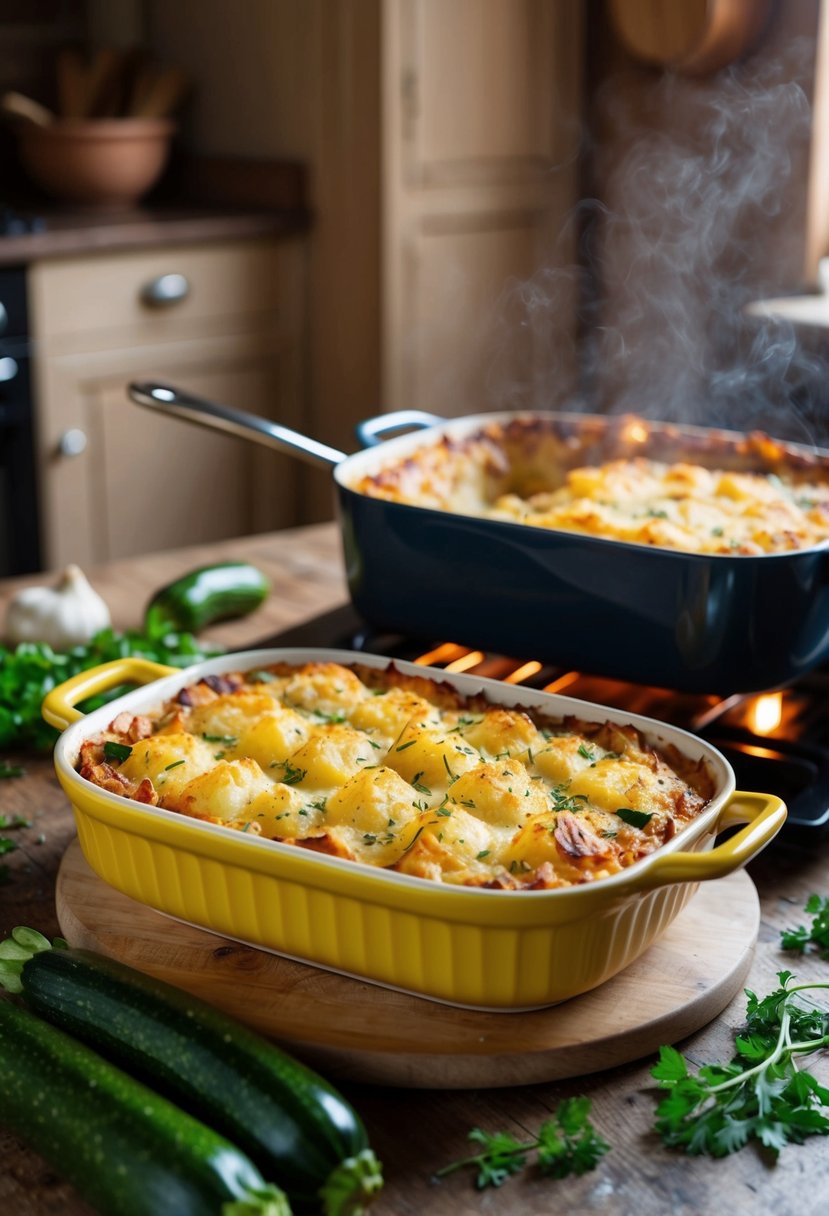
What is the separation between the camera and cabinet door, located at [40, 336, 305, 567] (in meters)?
3.27

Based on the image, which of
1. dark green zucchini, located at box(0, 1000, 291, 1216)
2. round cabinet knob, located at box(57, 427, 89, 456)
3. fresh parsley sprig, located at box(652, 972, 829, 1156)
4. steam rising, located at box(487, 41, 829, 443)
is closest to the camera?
dark green zucchini, located at box(0, 1000, 291, 1216)

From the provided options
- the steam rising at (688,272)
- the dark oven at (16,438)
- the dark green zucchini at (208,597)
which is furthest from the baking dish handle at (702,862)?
the dark oven at (16,438)

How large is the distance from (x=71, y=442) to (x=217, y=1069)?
99.9 inches

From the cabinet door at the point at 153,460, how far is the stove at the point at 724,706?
1.69m

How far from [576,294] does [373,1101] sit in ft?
9.66

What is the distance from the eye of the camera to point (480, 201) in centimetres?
346

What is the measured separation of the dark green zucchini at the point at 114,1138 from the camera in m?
0.80

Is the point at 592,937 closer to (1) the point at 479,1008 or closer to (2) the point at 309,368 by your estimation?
(1) the point at 479,1008

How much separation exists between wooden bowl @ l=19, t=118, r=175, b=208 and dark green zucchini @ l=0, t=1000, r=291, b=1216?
2873mm

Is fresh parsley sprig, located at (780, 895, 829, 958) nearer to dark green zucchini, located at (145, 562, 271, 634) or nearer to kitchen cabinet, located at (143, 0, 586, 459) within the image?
dark green zucchini, located at (145, 562, 271, 634)

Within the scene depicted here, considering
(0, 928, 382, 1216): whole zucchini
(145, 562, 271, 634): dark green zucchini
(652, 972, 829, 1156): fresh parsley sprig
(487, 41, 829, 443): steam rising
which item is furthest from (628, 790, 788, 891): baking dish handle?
(487, 41, 829, 443): steam rising

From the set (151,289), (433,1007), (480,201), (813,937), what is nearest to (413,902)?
(433,1007)

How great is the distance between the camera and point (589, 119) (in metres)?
3.51

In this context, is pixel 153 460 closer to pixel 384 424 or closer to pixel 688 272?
pixel 688 272
